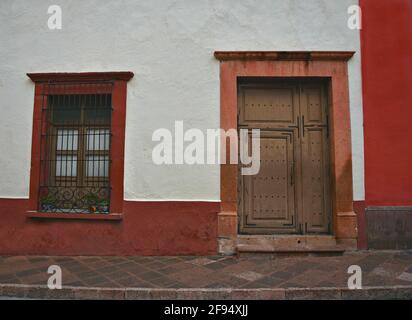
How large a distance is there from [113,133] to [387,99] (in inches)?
208

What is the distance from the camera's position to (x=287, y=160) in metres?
4.91

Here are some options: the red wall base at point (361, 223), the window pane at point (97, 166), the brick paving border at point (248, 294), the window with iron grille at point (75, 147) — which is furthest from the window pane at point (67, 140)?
the red wall base at point (361, 223)

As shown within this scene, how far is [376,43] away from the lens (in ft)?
15.8

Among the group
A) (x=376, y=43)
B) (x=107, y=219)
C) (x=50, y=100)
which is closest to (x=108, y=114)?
(x=50, y=100)

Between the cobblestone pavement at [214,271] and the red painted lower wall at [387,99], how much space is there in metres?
1.25

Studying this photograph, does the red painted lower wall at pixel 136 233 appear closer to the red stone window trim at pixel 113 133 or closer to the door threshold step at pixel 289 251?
the red stone window trim at pixel 113 133

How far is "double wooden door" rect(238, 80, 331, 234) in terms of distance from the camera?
482 centimetres

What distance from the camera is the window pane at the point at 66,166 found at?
5.00 metres

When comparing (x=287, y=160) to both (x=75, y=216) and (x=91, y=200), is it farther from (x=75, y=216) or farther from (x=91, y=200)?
(x=75, y=216)

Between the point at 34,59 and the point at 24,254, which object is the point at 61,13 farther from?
the point at 24,254

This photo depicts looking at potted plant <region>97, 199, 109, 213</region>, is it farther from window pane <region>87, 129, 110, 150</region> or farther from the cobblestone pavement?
window pane <region>87, 129, 110, 150</region>

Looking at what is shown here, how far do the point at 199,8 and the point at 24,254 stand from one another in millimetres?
5753

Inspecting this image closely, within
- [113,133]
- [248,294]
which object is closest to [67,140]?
[113,133]

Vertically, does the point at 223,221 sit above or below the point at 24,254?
above
